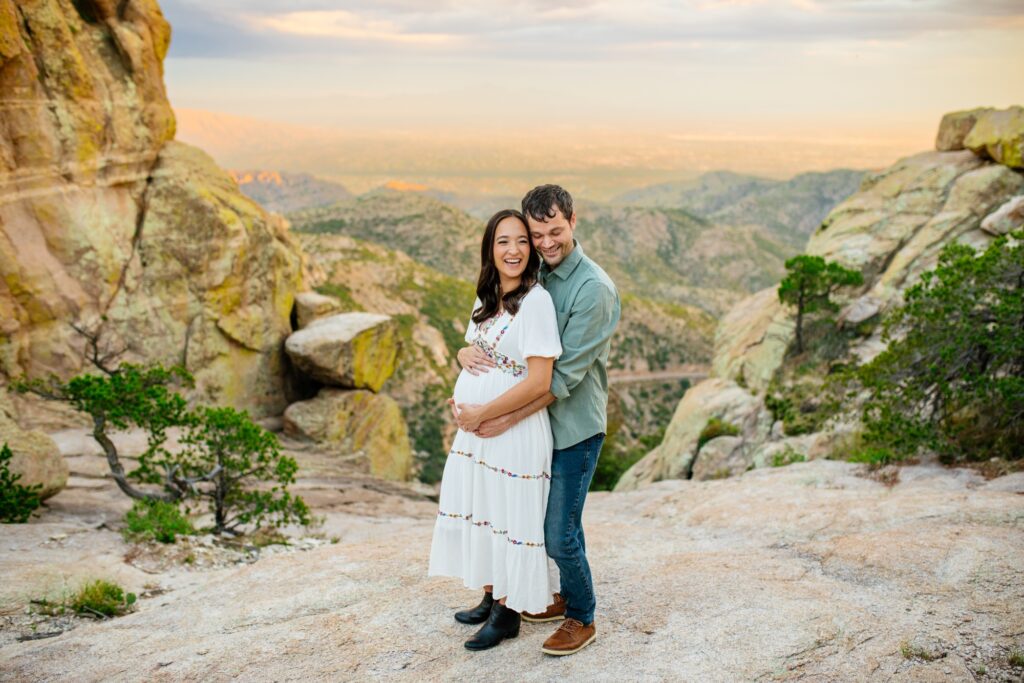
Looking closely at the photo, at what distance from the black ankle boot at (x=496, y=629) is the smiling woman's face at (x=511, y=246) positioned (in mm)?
2278

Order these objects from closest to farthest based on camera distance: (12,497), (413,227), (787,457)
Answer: (12,497), (787,457), (413,227)

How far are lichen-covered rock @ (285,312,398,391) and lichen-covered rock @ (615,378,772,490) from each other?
9395 mm

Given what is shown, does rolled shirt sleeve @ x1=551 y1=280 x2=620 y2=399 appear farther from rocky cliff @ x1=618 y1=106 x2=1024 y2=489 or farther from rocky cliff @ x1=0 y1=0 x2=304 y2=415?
rocky cliff @ x1=0 y1=0 x2=304 y2=415

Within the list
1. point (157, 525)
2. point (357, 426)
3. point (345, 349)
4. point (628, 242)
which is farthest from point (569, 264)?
point (628, 242)

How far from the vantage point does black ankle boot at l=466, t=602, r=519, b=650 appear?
4.73m

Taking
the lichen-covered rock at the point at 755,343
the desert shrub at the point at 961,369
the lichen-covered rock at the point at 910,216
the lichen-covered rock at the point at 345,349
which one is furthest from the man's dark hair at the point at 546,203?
the lichen-covered rock at the point at 910,216

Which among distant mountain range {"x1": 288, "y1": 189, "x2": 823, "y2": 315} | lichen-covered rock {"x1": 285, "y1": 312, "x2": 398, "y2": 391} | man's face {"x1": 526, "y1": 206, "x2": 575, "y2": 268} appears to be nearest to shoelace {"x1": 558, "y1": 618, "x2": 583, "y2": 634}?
man's face {"x1": 526, "y1": 206, "x2": 575, "y2": 268}

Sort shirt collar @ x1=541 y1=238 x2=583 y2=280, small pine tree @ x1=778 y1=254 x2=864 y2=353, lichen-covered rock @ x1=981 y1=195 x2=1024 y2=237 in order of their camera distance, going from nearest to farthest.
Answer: shirt collar @ x1=541 y1=238 x2=583 y2=280, lichen-covered rock @ x1=981 y1=195 x2=1024 y2=237, small pine tree @ x1=778 y1=254 x2=864 y2=353

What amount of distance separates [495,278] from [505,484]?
1299 millimetres

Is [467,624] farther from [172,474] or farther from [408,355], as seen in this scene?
[408,355]

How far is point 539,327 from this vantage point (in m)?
4.14

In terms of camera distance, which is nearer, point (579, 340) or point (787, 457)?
point (579, 340)

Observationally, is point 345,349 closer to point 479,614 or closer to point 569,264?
point 479,614

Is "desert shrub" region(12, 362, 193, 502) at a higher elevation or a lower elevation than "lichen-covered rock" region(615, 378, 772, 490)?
higher
